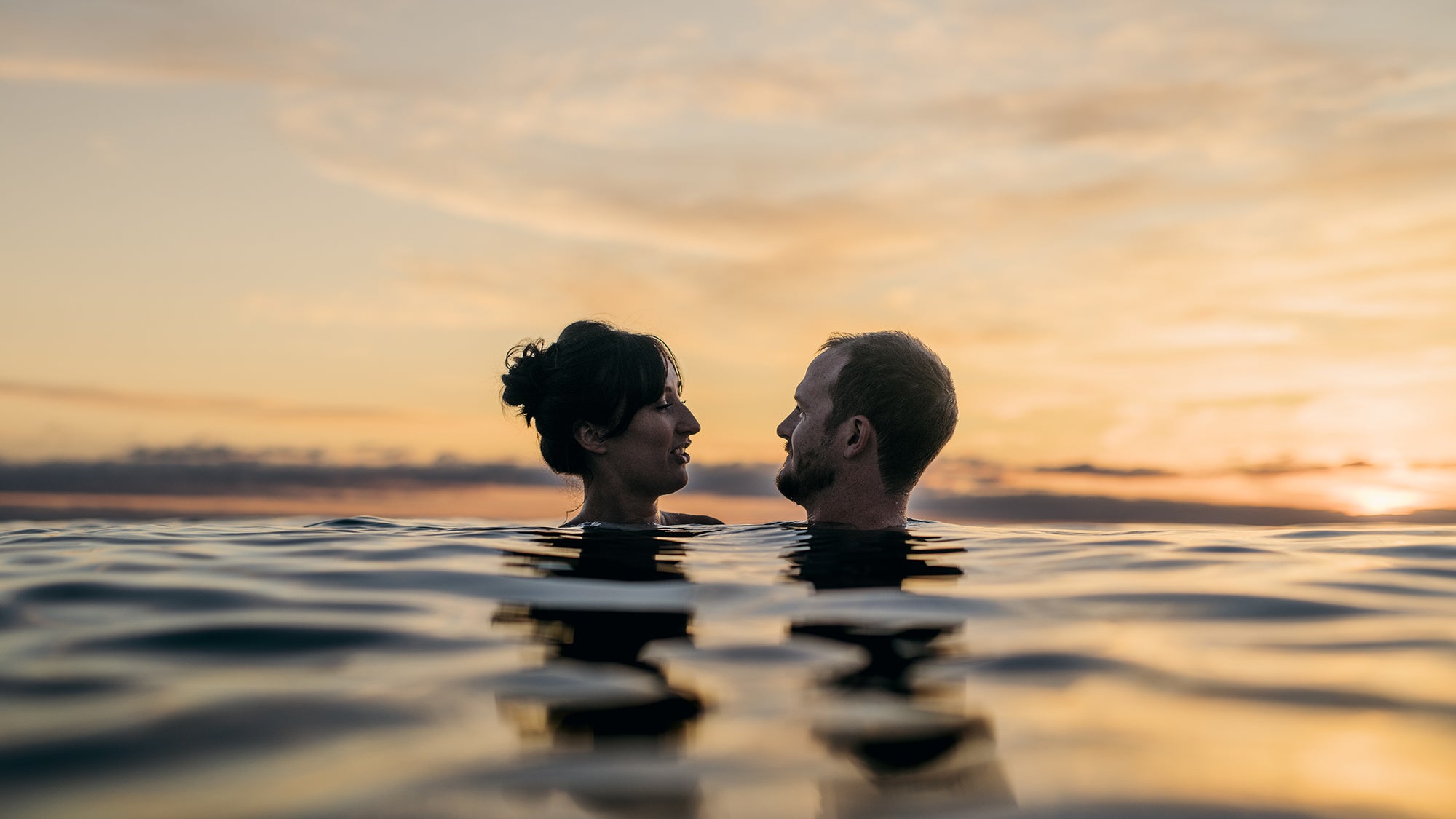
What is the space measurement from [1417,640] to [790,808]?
2.88 metres

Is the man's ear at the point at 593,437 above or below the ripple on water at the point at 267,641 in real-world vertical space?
above

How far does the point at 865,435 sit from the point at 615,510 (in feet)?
7.48

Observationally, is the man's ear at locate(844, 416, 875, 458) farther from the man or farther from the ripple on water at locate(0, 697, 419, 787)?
the ripple on water at locate(0, 697, 419, 787)

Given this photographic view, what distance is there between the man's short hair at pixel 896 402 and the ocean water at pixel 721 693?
216cm

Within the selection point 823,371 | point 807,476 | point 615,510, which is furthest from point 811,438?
point 615,510

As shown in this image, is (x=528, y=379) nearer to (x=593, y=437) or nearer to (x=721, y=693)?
(x=593, y=437)

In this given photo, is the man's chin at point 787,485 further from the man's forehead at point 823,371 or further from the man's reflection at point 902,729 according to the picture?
the man's reflection at point 902,729

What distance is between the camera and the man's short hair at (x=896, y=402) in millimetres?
7270

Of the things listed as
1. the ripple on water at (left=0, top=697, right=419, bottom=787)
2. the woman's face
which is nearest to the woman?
the woman's face

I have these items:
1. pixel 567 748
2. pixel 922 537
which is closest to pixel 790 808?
pixel 567 748

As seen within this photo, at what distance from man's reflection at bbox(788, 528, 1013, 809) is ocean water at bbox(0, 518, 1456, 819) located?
11mm

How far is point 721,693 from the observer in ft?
8.39

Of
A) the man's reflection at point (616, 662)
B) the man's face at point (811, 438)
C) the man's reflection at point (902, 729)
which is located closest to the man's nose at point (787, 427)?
the man's face at point (811, 438)

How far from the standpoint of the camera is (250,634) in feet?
10.8
